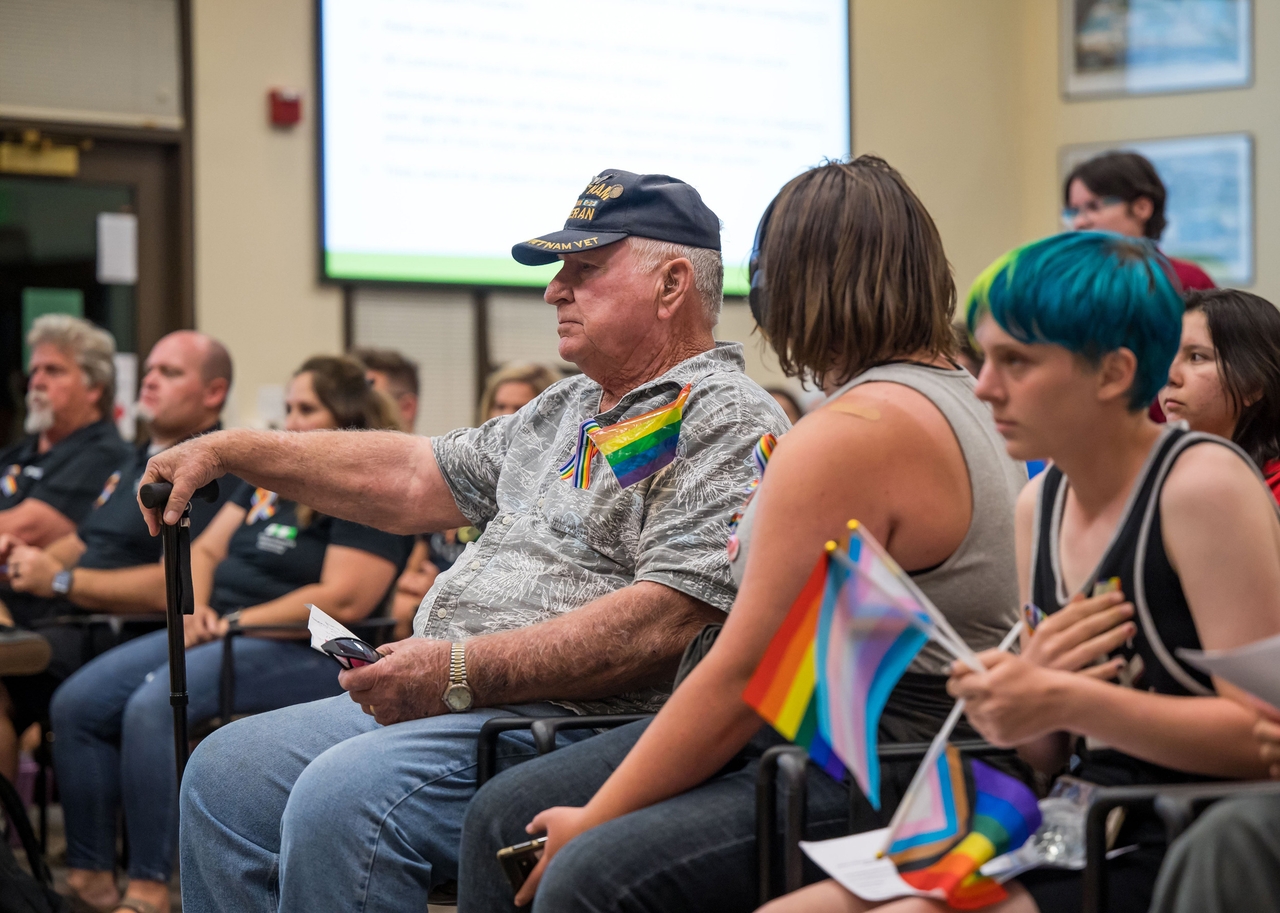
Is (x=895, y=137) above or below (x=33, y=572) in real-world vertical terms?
above

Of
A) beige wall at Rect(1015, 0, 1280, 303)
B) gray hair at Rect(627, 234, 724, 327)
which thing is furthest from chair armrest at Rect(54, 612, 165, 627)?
beige wall at Rect(1015, 0, 1280, 303)

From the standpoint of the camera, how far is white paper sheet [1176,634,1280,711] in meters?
1.07

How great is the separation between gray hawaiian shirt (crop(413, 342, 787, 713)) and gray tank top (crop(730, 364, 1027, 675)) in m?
0.37

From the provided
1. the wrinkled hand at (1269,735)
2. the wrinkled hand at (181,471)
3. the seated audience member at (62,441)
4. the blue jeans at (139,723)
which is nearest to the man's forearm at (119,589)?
the blue jeans at (139,723)

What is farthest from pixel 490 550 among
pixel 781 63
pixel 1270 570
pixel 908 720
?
pixel 781 63

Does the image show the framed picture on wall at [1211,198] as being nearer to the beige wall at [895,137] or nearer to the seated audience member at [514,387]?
the beige wall at [895,137]

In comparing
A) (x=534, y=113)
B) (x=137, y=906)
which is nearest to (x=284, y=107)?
(x=534, y=113)

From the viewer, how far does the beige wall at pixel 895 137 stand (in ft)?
16.5

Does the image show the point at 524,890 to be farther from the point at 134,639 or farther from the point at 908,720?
the point at 134,639

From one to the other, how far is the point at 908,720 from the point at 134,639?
2652 millimetres

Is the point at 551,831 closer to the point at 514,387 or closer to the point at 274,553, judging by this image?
the point at 274,553

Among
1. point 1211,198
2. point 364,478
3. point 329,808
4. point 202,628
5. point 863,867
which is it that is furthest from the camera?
point 1211,198

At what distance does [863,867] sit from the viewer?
1.26 meters

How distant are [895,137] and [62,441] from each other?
162 inches
